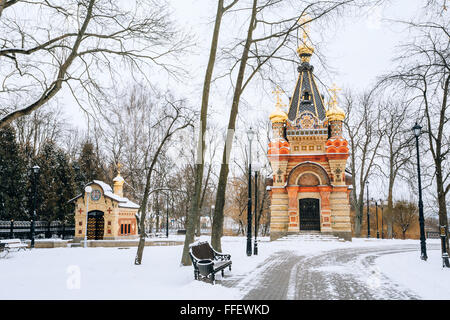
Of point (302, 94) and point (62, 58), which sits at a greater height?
point (302, 94)

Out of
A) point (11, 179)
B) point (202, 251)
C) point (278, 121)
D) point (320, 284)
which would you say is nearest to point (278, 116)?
point (278, 121)

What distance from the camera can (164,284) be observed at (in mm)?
8891

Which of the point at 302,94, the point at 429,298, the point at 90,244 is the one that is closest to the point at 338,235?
the point at 302,94

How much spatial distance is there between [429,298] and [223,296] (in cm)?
468

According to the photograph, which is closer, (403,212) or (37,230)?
(37,230)

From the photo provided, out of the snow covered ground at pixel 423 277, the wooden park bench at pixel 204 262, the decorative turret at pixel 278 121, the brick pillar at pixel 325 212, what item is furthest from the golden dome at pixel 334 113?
the wooden park bench at pixel 204 262

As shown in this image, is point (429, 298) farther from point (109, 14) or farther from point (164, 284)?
point (109, 14)

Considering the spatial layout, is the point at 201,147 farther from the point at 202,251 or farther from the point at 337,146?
the point at 337,146

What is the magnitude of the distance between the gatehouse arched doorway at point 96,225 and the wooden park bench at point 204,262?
18.5m

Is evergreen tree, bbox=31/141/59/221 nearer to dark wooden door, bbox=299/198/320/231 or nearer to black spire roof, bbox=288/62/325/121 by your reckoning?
dark wooden door, bbox=299/198/320/231

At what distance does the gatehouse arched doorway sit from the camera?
27156 mm

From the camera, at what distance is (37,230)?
30.3 meters

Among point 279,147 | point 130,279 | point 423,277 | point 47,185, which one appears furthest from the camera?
point 47,185

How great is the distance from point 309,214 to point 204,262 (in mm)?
22314
